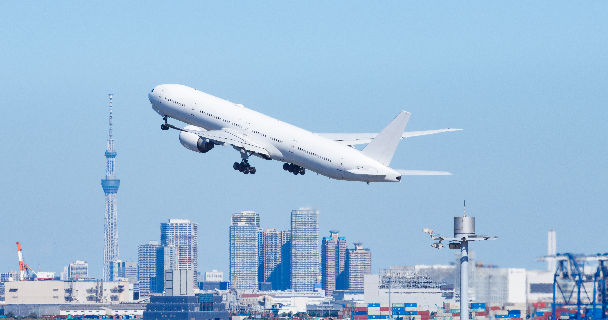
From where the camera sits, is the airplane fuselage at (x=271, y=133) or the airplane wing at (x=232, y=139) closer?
the airplane fuselage at (x=271, y=133)

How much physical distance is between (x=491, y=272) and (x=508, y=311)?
478 centimetres

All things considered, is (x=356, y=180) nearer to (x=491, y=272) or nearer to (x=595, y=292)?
(x=491, y=272)

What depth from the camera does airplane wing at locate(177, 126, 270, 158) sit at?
126 m

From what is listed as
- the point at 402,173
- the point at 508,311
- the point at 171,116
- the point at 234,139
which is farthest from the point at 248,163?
the point at 508,311

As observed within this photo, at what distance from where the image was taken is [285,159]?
12425 cm

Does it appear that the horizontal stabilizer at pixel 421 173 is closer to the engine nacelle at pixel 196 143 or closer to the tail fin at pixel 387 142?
the tail fin at pixel 387 142

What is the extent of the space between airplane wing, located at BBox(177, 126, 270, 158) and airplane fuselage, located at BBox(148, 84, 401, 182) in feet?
1.31

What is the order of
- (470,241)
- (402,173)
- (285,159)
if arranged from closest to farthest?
1. (470,241)
2. (402,173)
3. (285,159)

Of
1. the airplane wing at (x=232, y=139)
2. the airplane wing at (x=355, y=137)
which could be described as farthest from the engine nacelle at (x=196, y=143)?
the airplane wing at (x=355, y=137)

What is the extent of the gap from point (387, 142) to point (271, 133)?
14.3 meters

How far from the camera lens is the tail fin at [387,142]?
116 m

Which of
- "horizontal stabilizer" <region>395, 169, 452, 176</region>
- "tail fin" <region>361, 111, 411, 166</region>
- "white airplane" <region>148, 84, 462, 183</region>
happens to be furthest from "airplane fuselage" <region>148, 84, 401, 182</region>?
"horizontal stabilizer" <region>395, 169, 452, 176</region>

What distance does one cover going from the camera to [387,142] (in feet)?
381

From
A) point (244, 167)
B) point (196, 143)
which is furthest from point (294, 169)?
point (196, 143)
